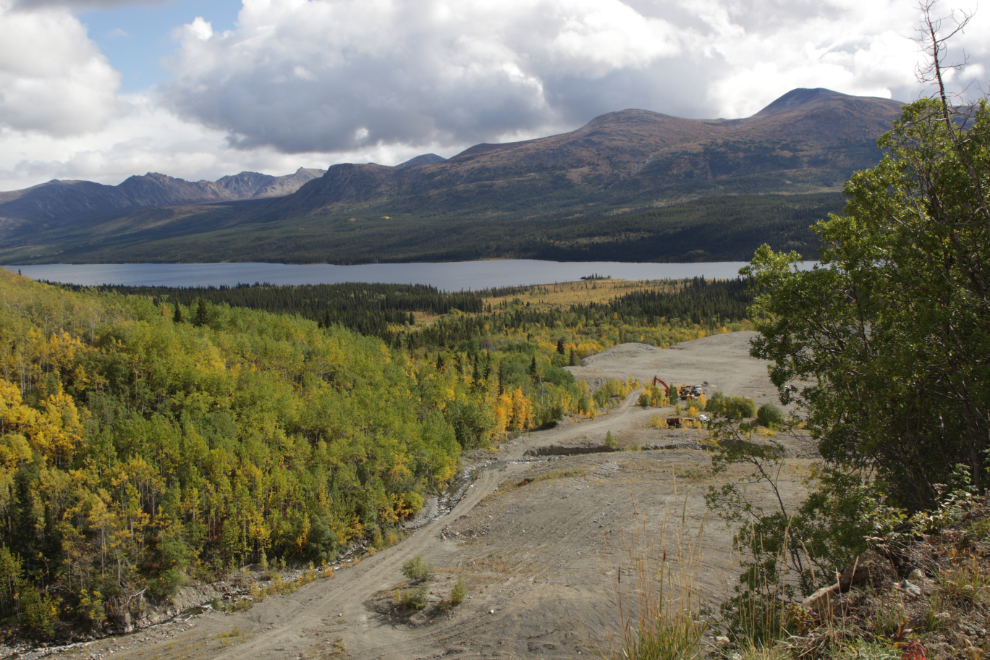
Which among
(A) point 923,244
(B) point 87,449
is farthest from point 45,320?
(A) point 923,244

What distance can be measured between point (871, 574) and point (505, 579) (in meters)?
18.3

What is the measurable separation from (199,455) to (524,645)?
1942cm

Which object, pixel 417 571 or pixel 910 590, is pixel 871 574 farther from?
pixel 417 571

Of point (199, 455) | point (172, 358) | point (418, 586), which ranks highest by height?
point (172, 358)

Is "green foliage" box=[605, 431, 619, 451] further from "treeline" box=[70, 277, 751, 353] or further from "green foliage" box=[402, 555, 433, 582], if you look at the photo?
"treeline" box=[70, 277, 751, 353]

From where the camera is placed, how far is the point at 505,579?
2302 cm

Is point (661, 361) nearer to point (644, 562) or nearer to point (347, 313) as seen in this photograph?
point (347, 313)

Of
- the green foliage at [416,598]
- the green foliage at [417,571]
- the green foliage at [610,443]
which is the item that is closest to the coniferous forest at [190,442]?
the green foliage at [417,571]

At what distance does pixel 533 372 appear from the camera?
59.4m

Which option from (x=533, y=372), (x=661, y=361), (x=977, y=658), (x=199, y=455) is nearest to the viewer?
(x=977, y=658)

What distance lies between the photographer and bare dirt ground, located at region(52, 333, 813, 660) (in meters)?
18.5

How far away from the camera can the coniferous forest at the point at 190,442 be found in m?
23.2

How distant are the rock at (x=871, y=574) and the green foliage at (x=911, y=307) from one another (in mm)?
3391

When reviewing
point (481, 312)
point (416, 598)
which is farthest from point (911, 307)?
point (481, 312)
